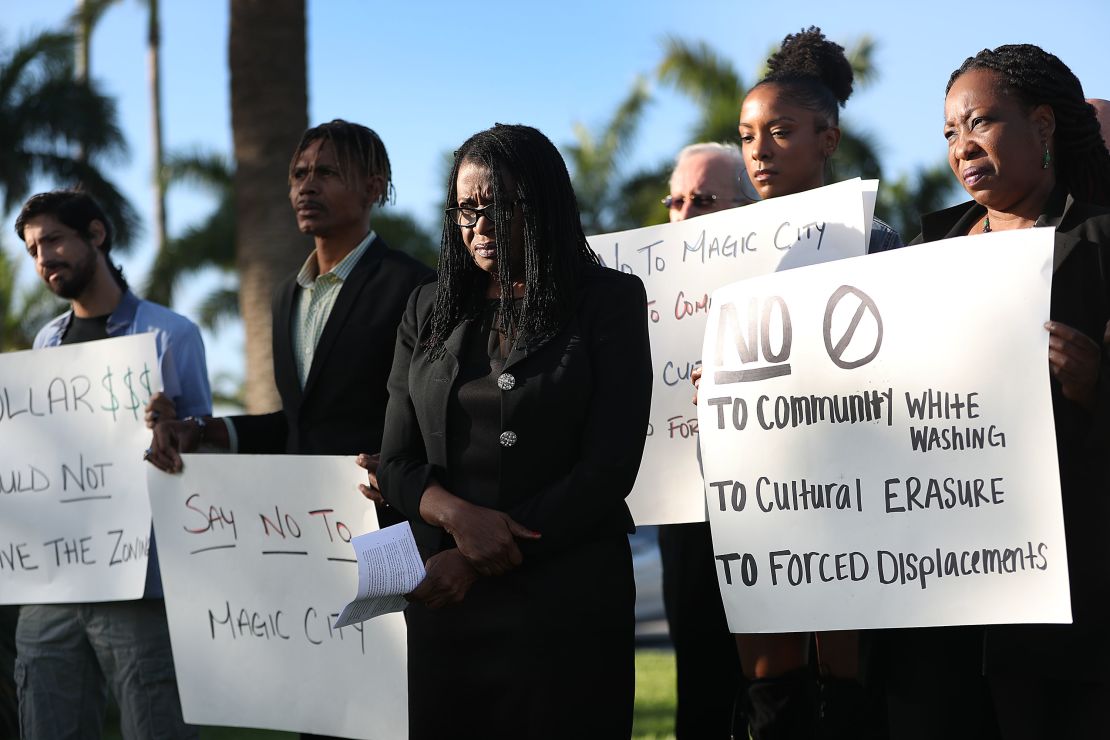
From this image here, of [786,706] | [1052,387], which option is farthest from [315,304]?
[1052,387]

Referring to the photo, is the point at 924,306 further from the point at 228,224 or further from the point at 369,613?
the point at 228,224

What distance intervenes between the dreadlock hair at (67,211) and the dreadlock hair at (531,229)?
80.5 inches

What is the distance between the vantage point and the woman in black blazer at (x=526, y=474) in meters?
2.93

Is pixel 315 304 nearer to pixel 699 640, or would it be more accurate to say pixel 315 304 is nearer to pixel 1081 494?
pixel 699 640

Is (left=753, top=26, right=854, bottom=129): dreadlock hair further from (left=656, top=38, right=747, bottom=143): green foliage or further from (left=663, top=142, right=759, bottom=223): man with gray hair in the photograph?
(left=656, top=38, right=747, bottom=143): green foliage

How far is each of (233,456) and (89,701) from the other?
A: 106cm

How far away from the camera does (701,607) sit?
4371mm

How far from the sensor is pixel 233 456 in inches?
162

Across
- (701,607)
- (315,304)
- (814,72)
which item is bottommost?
(701,607)

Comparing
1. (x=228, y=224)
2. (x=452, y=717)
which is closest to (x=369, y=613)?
(x=452, y=717)

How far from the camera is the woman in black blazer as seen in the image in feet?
9.61

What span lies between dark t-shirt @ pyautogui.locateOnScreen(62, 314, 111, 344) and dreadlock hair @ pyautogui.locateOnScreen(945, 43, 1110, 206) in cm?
310

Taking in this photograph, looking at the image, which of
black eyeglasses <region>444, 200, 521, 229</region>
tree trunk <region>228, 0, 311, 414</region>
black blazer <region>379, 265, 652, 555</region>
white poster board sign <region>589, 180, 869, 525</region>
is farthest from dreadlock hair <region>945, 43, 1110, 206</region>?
tree trunk <region>228, 0, 311, 414</region>

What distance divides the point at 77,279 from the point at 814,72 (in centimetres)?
268
